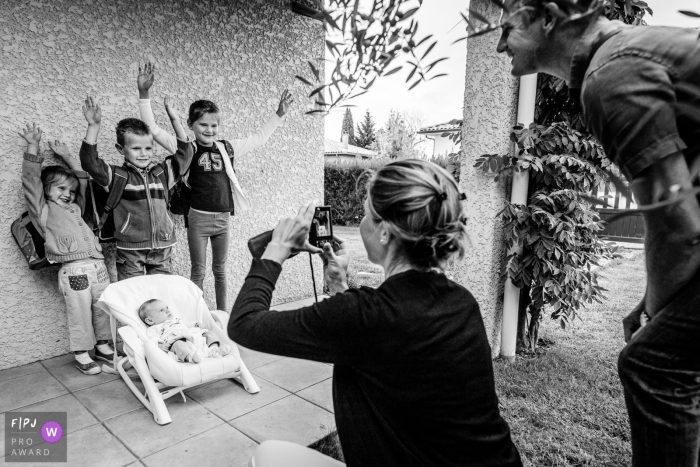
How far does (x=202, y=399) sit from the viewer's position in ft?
9.25

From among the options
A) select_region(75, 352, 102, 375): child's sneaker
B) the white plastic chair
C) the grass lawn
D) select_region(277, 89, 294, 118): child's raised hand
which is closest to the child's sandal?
select_region(75, 352, 102, 375): child's sneaker

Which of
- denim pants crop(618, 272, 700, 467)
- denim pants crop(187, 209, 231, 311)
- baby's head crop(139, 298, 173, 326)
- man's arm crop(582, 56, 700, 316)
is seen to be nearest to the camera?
man's arm crop(582, 56, 700, 316)

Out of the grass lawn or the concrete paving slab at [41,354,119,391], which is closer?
the grass lawn

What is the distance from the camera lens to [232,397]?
2848mm

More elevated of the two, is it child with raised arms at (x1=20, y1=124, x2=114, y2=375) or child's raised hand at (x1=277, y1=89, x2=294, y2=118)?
child's raised hand at (x1=277, y1=89, x2=294, y2=118)

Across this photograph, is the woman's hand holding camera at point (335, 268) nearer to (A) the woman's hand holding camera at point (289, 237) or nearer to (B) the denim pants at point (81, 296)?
(A) the woman's hand holding camera at point (289, 237)

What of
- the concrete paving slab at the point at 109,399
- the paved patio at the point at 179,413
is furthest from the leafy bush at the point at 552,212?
the concrete paving slab at the point at 109,399

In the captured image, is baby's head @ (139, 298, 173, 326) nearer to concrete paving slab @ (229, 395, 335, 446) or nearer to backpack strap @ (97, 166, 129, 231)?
backpack strap @ (97, 166, 129, 231)

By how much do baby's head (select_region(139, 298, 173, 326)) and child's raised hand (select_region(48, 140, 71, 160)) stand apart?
50.7 inches

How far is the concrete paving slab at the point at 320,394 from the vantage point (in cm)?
278

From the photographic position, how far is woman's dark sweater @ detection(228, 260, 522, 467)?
113cm

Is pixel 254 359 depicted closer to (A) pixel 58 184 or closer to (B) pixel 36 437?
(B) pixel 36 437

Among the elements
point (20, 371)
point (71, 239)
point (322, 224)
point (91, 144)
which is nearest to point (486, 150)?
point (322, 224)

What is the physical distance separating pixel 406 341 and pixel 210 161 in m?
2.97
